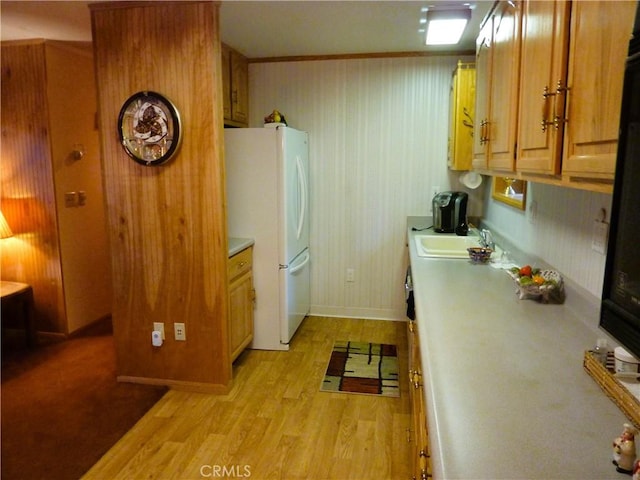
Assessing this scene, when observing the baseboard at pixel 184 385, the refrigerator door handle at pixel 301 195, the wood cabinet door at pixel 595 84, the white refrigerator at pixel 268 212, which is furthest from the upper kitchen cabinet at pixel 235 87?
the wood cabinet door at pixel 595 84

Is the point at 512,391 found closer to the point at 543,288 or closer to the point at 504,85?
the point at 543,288

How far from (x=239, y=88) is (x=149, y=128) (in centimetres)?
138

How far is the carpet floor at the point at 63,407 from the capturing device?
7.24 feet

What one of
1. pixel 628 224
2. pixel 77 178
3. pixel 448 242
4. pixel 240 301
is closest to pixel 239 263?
pixel 240 301

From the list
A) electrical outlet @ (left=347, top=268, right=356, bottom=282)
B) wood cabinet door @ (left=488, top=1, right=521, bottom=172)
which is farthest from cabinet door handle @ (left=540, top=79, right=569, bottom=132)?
electrical outlet @ (left=347, top=268, right=356, bottom=282)

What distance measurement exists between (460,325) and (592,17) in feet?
3.15

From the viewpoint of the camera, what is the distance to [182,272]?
277 centimetres

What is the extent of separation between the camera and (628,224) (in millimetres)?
776

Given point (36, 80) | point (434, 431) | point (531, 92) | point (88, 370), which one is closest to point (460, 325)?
point (434, 431)

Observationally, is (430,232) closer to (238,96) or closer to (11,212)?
(238,96)

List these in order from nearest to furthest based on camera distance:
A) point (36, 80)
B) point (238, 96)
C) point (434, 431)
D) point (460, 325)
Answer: point (434, 431), point (460, 325), point (36, 80), point (238, 96)

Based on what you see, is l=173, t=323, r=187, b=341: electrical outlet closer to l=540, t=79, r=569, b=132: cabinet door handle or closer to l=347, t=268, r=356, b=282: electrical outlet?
l=347, t=268, r=356, b=282: electrical outlet

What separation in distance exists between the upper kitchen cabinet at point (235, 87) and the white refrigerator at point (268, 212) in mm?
445

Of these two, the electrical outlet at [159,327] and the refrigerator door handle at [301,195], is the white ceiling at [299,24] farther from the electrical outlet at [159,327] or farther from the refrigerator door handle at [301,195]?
the electrical outlet at [159,327]
